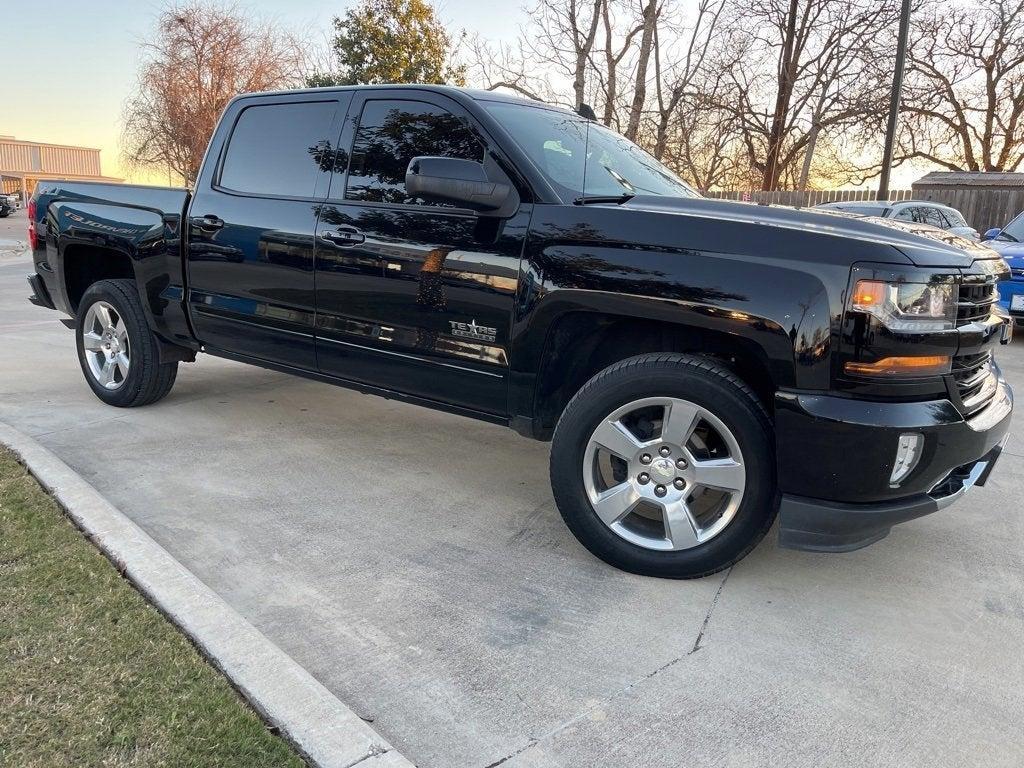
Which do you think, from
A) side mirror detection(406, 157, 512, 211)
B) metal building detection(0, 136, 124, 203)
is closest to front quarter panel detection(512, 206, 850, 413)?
side mirror detection(406, 157, 512, 211)

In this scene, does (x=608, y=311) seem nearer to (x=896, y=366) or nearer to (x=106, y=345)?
(x=896, y=366)

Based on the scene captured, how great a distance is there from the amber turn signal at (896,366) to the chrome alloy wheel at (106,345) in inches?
171

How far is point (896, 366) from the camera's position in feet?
8.70

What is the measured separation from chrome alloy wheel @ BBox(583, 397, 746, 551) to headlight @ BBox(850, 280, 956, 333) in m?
0.64

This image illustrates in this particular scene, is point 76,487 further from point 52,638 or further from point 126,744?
point 126,744

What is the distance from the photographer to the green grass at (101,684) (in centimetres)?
199

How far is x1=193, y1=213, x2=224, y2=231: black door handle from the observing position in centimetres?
441

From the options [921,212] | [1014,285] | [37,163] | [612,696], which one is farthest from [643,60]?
[37,163]

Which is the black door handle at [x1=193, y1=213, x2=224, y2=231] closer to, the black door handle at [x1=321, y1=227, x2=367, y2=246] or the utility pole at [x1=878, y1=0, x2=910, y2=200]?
the black door handle at [x1=321, y1=227, x2=367, y2=246]

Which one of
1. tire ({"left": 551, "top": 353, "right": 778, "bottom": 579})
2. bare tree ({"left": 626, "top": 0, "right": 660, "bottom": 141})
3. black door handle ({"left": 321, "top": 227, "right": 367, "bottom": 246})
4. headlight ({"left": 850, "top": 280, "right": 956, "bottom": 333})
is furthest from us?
bare tree ({"left": 626, "top": 0, "right": 660, "bottom": 141})

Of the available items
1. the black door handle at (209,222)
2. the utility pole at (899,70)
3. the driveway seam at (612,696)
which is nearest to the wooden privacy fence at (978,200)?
the utility pole at (899,70)

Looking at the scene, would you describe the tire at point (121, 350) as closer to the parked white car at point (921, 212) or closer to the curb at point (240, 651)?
the curb at point (240, 651)

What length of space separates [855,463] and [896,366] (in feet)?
1.16

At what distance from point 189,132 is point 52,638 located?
32.6m
